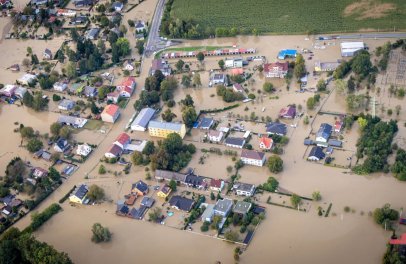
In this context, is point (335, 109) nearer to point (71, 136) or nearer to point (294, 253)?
point (294, 253)

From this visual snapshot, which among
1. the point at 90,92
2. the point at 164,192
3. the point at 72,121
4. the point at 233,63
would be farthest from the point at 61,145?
the point at 233,63

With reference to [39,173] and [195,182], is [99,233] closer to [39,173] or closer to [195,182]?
[195,182]

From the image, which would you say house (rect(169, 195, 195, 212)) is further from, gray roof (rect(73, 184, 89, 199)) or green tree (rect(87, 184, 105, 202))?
gray roof (rect(73, 184, 89, 199))

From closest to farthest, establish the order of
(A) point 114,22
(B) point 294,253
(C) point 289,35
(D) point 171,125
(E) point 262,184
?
(B) point 294,253, (E) point 262,184, (D) point 171,125, (C) point 289,35, (A) point 114,22

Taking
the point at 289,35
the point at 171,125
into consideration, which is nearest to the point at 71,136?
the point at 171,125

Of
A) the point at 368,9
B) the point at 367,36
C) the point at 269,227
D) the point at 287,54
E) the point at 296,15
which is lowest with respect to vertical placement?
the point at 269,227

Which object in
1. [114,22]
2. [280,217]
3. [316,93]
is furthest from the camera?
[114,22]

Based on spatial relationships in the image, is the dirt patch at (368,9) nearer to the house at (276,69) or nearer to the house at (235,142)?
the house at (276,69)
